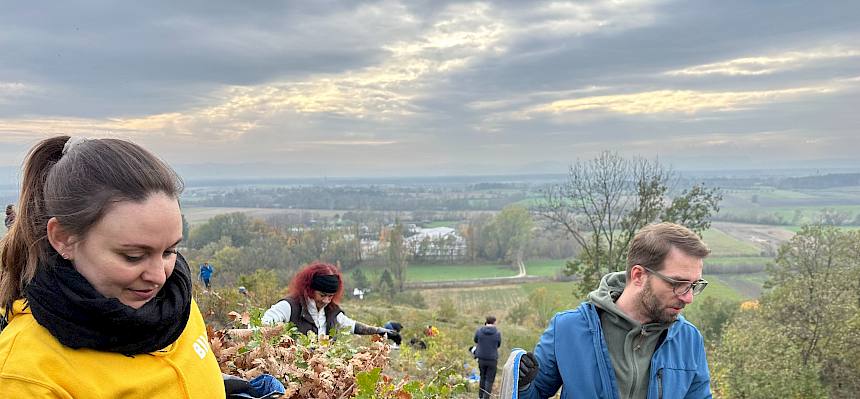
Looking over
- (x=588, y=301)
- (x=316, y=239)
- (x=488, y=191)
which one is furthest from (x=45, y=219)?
(x=488, y=191)

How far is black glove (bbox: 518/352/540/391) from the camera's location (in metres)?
2.51

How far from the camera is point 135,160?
1384 mm

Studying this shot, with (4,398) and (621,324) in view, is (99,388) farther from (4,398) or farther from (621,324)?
(621,324)

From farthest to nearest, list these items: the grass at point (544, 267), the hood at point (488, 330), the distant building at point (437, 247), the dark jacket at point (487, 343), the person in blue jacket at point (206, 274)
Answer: the distant building at point (437, 247), the grass at point (544, 267), the person in blue jacket at point (206, 274), the hood at point (488, 330), the dark jacket at point (487, 343)

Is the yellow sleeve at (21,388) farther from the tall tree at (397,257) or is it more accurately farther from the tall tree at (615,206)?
the tall tree at (397,257)

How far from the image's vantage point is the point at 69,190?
1316mm

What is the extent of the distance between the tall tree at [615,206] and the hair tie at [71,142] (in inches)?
922

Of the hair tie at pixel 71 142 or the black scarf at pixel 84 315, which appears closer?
the black scarf at pixel 84 315

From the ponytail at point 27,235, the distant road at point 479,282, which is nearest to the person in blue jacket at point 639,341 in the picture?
the ponytail at point 27,235

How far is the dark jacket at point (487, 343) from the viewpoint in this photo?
31.0 feet

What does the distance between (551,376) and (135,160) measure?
7.34 feet

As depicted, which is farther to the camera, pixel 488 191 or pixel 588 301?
pixel 488 191

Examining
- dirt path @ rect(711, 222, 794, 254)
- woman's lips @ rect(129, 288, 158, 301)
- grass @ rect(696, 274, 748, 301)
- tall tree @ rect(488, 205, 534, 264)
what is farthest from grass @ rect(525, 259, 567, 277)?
woman's lips @ rect(129, 288, 158, 301)

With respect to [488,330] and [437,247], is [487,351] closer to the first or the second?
[488,330]
